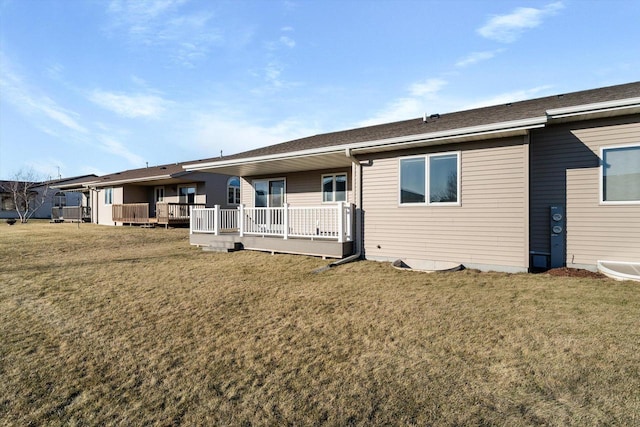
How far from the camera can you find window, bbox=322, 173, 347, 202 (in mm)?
11125

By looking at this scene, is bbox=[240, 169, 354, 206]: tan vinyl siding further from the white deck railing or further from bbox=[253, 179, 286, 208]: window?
the white deck railing

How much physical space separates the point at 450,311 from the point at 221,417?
3.41m

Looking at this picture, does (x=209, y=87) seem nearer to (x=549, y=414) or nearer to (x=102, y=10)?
(x=102, y=10)

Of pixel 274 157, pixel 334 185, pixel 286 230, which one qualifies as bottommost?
pixel 286 230

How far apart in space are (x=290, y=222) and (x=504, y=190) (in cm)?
608

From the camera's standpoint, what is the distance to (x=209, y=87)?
46.4 ft

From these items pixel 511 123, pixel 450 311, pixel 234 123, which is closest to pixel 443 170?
pixel 511 123

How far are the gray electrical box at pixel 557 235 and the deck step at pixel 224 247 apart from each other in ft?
28.8

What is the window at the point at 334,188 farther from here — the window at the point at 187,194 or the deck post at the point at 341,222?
the window at the point at 187,194

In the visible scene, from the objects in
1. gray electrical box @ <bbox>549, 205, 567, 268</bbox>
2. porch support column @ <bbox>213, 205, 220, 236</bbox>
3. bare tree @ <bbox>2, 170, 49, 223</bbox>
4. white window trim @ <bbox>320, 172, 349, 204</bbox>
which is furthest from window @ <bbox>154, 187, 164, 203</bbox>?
gray electrical box @ <bbox>549, 205, 567, 268</bbox>

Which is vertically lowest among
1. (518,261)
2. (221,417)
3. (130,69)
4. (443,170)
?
(221,417)

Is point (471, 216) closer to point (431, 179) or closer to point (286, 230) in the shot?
point (431, 179)

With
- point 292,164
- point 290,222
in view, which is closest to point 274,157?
point 292,164

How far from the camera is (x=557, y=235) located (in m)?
7.05
